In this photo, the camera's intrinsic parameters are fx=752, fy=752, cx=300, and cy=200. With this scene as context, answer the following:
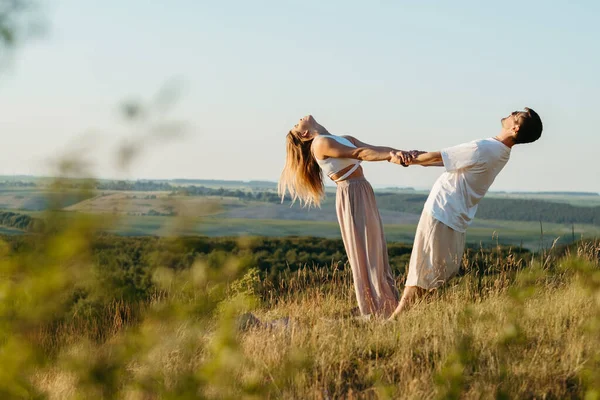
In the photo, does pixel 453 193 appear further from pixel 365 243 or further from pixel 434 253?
pixel 365 243

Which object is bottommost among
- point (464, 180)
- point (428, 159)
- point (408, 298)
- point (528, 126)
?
point (408, 298)

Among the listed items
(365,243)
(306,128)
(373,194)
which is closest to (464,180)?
(373,194)

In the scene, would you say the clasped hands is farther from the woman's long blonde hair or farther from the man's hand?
the woman's long blonde hair

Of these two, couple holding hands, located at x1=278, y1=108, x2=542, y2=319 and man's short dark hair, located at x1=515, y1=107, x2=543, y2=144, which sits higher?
man's short dark hair, located at x1=515, y1=107, x2=543, y2=144

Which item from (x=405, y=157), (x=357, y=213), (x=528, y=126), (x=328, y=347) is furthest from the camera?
(x=357, y=213)

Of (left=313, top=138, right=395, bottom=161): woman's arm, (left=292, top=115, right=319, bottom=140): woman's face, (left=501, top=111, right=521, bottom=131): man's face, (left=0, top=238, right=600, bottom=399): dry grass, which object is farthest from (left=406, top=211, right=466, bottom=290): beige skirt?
(left=292, top=115, right=319, bottom=140): woman's face

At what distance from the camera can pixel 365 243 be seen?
7043 millimetres

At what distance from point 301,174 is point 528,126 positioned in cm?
221

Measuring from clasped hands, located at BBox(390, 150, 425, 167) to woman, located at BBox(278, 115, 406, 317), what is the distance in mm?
523

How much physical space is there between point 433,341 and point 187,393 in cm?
385

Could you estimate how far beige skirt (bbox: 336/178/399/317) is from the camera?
275 inches

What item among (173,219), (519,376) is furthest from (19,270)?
(519,376)

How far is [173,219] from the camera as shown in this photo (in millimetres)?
1809

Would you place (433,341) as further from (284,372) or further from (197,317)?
(197,317)
